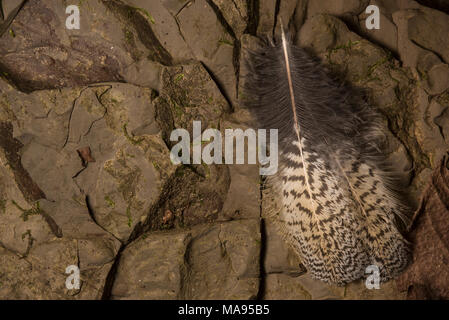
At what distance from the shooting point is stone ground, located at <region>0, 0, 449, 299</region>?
8.98 ft

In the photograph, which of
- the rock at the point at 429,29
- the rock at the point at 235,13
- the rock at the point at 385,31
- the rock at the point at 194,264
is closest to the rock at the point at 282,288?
the rock at the point at 194,264

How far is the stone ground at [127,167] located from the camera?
2736mm

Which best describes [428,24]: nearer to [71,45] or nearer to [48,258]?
[71,45]

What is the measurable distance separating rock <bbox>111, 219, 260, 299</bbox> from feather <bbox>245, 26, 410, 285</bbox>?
0.41m

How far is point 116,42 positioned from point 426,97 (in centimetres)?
257

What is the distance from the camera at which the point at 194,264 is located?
288cm

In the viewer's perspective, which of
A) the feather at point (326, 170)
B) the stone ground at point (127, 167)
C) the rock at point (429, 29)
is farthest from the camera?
the rock at point (429, 29)

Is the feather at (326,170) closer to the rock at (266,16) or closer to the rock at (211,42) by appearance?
the rock at (211,42)

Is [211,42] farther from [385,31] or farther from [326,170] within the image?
[385,31]

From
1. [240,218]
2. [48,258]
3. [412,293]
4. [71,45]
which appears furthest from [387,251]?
[71,45]

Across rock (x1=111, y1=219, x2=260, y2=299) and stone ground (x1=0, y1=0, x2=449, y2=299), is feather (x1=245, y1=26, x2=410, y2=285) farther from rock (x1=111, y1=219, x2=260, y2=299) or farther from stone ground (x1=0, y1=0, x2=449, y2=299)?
rock (x1=111, y1=219, x2=260, y2=299)

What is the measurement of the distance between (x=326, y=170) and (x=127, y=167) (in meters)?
1.54

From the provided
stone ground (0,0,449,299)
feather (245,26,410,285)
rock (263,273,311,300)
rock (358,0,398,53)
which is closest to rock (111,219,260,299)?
stone ground (0,0,449,299)

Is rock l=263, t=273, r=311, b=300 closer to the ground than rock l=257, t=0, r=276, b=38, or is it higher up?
closer to the ground
